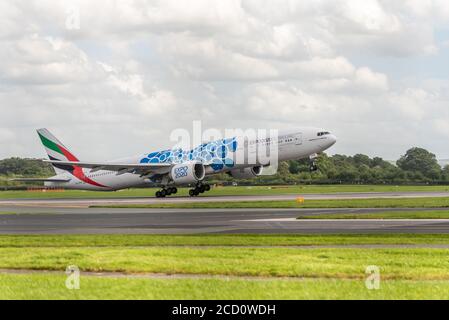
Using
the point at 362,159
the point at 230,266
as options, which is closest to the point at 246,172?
the point at 230,266

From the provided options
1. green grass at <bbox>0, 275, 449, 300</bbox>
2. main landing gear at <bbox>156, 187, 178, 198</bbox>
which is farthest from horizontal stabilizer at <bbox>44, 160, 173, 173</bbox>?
green grass at <bbox>0, 275, 449, 300</bbox>

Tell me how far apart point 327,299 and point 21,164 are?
5390 inches

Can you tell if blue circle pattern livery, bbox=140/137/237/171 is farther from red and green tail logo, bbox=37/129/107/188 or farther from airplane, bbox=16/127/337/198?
red and green tail logo, bbox=37/129/107/188

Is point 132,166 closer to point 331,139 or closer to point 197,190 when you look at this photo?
point 197,190

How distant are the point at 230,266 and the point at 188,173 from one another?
44041 mm

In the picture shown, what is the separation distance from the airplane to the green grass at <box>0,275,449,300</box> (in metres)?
Answer: 42.4

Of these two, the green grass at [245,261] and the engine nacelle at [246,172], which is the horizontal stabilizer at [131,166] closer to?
the engine nacelle at [246,172]

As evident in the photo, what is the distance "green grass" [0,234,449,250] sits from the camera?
2180 cm

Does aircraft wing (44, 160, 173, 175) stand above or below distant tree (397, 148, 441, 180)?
below

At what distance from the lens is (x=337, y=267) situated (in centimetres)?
1567

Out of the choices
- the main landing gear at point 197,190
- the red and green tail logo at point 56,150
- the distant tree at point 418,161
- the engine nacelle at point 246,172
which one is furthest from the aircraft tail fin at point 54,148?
the distant tree at point 418,161

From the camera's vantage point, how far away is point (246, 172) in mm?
62219
